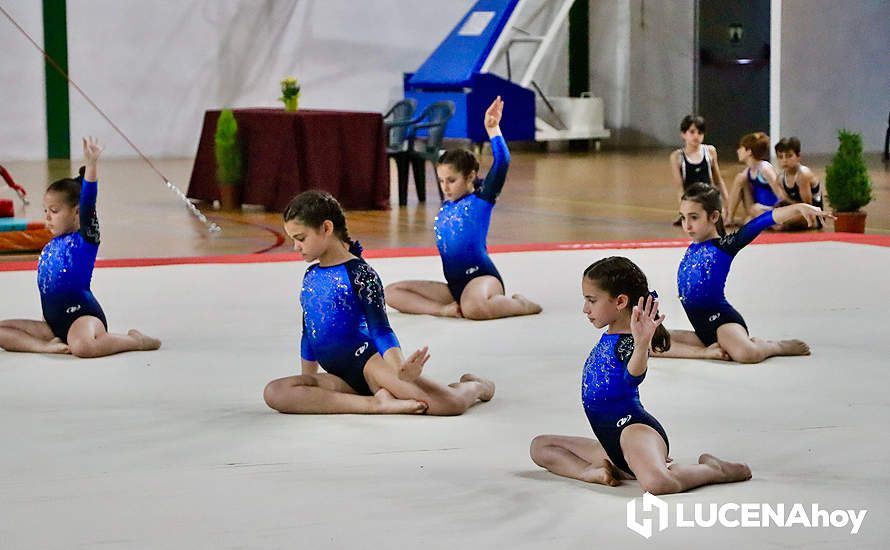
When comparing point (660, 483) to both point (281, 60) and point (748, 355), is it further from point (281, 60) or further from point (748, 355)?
point (281, 60)

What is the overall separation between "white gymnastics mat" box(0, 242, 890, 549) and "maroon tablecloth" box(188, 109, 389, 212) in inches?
183

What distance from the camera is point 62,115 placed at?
1617 centimetres

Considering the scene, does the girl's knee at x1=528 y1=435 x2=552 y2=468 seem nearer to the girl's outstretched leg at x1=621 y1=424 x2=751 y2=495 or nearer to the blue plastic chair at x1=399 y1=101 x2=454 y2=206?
the girl's outstretched leg at x1=621 y1=424 x2=751 y2=495

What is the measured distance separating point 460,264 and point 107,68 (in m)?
11.6

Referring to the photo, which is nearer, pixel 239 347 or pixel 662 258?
pixel 239 347

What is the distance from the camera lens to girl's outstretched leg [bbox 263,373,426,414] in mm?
4035

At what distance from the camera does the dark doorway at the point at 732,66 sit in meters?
19.3

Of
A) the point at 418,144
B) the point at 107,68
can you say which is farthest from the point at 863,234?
the point at 107,68

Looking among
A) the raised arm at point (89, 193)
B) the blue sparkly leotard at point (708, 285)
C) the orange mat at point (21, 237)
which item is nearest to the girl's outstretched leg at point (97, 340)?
the raised arm at point (89, 193)

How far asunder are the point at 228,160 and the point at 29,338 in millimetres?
6051

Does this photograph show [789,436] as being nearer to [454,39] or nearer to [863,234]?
[863,234]

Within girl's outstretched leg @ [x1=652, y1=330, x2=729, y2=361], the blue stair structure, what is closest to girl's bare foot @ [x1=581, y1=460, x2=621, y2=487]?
girl's outstretched leg @ [x1=652, y1=330, x2=729, y2=361]
